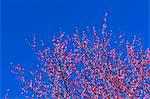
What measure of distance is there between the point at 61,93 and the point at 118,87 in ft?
4.69

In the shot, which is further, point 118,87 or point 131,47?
point 131,47

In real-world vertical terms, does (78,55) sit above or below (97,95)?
above

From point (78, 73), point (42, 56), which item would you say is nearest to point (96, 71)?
point (78, 73)

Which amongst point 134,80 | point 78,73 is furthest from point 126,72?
point 78,73

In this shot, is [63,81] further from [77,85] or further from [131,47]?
[131,47]

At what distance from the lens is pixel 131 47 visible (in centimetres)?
1452

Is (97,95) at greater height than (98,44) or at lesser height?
lesser

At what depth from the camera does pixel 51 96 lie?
13.9m

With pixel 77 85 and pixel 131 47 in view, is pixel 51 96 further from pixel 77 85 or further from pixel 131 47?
pixel 131 47

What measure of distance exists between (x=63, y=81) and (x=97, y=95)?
1.16 metres

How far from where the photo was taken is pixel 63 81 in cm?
1396

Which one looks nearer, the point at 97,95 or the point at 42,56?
the point at 97,95

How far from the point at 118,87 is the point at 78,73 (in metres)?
1.27

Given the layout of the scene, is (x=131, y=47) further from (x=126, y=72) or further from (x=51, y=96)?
(x=51, y=96)
